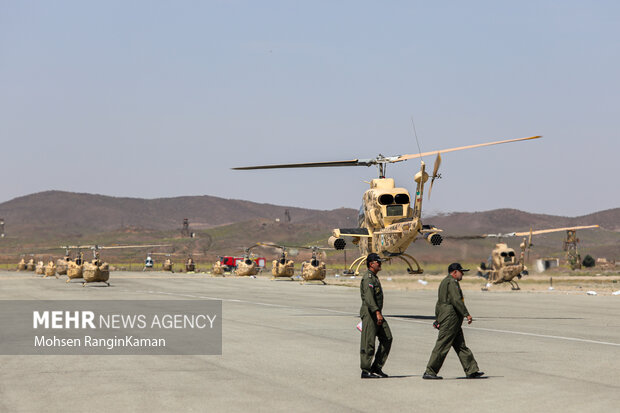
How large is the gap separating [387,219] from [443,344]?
48.6 feet

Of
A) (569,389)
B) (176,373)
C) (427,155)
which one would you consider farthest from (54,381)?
(427,155)

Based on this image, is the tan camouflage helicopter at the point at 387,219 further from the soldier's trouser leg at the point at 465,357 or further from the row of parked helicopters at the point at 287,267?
the row of parked helicopters at the point at 287,267

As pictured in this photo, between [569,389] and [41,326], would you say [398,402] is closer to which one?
[569,389]

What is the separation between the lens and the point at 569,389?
1295 centimetres

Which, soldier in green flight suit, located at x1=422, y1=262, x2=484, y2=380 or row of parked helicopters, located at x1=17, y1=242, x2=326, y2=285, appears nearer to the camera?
soldier in green flight suit, located at x1=422, y1=262, x2=484, y2=380

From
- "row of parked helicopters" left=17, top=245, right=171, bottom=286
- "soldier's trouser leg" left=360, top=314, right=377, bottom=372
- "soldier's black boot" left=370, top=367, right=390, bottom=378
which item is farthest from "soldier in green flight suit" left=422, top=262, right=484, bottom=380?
"row of parked helicopters" left=17, top=245, right=171, bottom=286

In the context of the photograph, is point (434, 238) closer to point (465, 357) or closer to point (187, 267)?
point (465, 357)

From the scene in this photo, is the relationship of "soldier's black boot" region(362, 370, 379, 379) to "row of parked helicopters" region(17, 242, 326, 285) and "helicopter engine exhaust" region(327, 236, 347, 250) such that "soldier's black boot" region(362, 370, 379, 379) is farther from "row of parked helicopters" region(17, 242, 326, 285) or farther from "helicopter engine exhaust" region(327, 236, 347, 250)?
"row of parked helicopters" region(17, 242, 326, 285)

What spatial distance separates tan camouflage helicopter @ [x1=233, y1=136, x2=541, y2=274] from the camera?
2661 centimetres

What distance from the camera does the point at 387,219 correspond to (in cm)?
2852

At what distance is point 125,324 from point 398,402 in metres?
15.9

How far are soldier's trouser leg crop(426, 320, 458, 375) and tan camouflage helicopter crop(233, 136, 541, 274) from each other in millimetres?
12247

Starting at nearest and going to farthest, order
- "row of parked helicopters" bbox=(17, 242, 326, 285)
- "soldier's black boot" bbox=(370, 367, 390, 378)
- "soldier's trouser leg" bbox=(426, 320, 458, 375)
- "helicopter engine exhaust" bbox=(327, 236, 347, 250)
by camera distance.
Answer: "soldier's trouser leg" bbox=(426, 320, 458, 375) → "soldier's black boot" bbox=(370, 367, 390, 378) → "helicopter engine exhaust" bbox=(327, 236, 347, 250) → "row of parked helicopters" bbox=(17, 242, 326, 285)

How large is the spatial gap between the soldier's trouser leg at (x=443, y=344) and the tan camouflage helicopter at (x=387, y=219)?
1225 cm
